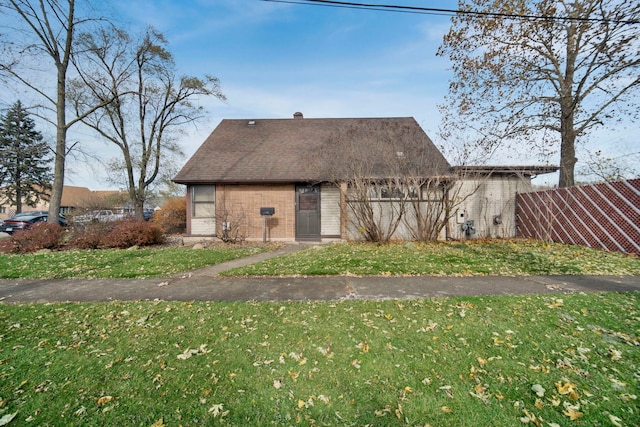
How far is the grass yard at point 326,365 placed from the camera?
205 centimetres

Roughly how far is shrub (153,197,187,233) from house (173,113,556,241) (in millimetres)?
3740

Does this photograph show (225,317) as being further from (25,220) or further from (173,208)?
(25,220)

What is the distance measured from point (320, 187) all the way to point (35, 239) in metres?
10.7

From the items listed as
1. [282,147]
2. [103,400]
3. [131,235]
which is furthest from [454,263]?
[131,235]

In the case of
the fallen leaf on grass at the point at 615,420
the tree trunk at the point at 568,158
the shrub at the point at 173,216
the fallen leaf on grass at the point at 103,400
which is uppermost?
A: the tree trunk at the point at 568,158

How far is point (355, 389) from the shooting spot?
2320 mm

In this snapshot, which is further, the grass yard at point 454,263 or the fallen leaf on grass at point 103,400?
the grass yard at point 454,263

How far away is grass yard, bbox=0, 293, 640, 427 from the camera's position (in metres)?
2.05

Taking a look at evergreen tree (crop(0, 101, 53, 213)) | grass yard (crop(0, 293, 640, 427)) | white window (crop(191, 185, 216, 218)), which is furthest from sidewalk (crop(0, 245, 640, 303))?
evergreen tree (crop(0, 101, 53, 213))

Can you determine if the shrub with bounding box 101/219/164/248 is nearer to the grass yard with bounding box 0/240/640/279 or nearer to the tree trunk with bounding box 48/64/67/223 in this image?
the grass yard with bounding box 0/240/640/279

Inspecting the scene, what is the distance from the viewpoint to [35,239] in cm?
936

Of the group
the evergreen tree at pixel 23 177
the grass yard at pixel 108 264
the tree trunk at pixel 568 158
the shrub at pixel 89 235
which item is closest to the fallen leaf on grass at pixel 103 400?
the grass yard at pixel 108 264

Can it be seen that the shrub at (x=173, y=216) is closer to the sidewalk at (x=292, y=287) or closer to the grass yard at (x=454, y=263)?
the sidewalk at (x=292, y=287)

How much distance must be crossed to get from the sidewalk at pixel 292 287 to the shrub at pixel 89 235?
4.35 metres
